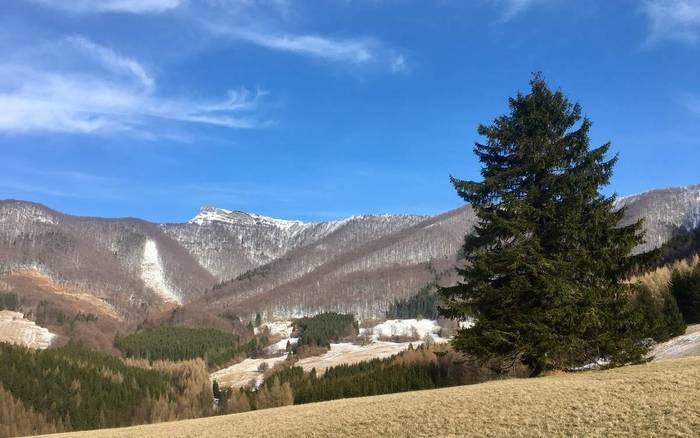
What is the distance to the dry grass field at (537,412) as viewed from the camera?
21.0 metres

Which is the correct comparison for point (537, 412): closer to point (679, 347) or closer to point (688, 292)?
point (679, 347)

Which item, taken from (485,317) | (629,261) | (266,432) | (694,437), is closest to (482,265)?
(485,317)

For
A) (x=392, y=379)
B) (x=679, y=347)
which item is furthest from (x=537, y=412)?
(x=392, y=379)

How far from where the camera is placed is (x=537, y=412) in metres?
23.7

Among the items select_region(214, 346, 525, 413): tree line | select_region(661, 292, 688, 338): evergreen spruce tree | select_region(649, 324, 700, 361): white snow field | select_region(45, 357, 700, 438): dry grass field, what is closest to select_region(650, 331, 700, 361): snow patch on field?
select_region(649, 324, 700, 361): white snow field

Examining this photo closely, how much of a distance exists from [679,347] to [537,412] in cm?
4002

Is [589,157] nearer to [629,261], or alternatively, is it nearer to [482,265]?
[629,261]

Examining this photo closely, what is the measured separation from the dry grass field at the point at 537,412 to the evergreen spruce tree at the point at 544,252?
18.0 ft

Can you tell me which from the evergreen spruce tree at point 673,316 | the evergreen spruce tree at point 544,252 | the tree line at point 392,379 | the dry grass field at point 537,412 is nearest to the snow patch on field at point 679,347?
the evergreen spruce tree at point 673,316

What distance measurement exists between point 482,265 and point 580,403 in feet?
48.6

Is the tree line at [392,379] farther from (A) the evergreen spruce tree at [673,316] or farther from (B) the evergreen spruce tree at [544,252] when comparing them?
(A) the evergreen spruce tree at [673,316]

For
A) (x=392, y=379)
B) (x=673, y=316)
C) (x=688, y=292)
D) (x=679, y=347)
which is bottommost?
(x=392, y=379)

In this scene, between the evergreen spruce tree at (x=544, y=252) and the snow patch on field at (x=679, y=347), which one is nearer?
the evergreen spruce tree at (x=544, y=252)

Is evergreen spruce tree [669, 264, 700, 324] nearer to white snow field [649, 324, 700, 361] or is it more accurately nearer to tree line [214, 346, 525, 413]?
white snow field [649, 324, 700, 361]
